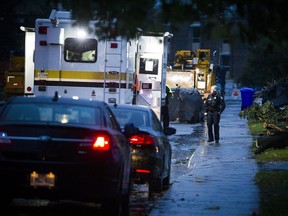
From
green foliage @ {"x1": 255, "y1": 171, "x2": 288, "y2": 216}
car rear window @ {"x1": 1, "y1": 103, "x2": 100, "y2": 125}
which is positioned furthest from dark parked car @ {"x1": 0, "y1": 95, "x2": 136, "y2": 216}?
green foliage @ {"x1": 255, "y1": 171, "x2": 288, "y2": 216}

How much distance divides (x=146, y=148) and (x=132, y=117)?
94 centimetres

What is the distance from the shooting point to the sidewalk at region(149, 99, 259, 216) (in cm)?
1219

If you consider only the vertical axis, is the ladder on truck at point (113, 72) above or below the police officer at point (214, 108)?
above

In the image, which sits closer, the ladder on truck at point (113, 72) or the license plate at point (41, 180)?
the license plate at point (41, 180)

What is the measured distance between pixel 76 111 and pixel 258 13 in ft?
11.7

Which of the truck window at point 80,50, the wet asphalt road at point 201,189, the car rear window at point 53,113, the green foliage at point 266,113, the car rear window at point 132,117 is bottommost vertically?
the wet asphalt road at point 201,189

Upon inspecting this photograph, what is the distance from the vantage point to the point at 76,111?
34.4 feet

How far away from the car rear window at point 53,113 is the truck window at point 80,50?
992cm

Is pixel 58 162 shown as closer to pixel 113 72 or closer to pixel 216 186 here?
pixel 216 186

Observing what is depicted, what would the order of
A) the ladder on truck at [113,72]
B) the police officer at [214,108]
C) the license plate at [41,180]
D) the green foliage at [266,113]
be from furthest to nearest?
the green foliage at [266,113], the police officer at [214,108], the ladder on truck at [113,72], the license plate at [41,180]

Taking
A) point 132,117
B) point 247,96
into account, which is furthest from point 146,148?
point 247,96

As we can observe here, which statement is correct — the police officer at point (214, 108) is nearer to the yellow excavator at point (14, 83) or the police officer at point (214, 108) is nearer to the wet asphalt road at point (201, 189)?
the wet asphalt road at point (201, 189)

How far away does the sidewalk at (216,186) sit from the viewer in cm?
1219

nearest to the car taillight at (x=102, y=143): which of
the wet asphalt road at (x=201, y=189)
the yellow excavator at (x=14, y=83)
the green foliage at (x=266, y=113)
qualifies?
the wet asphalt road at (x=201, y=189)
